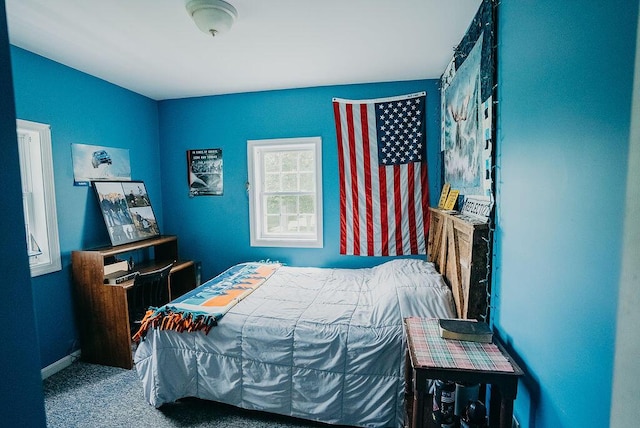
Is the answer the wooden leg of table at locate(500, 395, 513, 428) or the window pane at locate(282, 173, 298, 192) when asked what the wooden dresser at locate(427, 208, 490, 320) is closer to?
the wooden leg of table at locate(500, 395, 513, 428)

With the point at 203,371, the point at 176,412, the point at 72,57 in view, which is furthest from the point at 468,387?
the point at 72,57

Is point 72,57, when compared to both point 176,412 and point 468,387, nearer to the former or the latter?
point 176,412

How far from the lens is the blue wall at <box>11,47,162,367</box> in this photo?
236cm

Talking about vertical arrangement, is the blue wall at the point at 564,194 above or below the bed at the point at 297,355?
above

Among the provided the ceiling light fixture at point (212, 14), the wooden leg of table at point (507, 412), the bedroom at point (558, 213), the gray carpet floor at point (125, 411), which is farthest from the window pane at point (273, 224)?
the wooden leg of table at point (507, 412)

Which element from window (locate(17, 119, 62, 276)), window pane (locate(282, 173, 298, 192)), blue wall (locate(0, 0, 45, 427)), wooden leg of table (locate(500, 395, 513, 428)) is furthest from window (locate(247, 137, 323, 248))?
blue wall (locate(0, 0, 45, 427))

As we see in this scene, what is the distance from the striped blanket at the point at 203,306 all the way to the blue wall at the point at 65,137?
99 centimetres

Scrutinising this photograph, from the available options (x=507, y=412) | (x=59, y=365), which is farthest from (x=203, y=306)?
(x=507, y=412)

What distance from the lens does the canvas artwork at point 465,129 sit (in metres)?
1.87

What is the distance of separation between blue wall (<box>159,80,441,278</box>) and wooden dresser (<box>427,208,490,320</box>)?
1.06m

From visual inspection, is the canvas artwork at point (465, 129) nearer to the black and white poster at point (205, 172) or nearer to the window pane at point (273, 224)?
the window pane at point (273, 224)

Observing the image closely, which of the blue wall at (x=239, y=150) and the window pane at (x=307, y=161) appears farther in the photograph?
the window pane at (x=307, y=161)

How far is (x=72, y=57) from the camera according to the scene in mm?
2453

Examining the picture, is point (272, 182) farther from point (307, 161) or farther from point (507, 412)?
point (507, 412)
